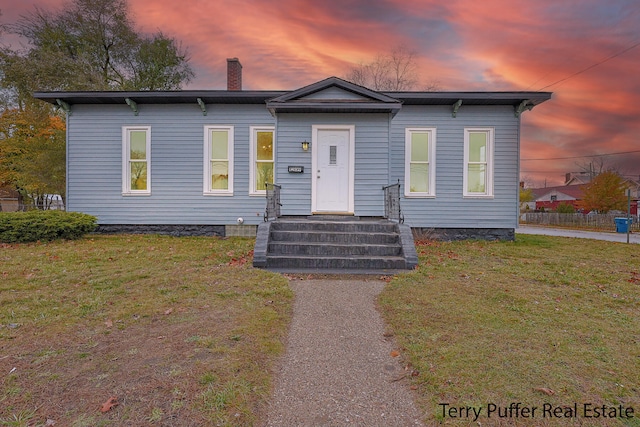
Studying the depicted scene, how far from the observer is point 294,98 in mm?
8664

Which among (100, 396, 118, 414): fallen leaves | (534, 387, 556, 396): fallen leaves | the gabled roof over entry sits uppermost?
the gabled roof over entry

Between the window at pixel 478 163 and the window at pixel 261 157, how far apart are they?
617 cm

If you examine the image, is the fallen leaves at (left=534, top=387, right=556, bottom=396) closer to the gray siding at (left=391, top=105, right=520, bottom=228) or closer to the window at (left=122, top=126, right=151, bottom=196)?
the gray siding at (left=391, top=105, right=520, bottom=228)

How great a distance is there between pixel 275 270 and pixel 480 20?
12.1 metres

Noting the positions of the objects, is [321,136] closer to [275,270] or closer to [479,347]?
[275,270]

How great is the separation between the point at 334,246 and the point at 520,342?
382 cm

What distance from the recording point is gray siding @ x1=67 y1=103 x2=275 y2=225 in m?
10.4

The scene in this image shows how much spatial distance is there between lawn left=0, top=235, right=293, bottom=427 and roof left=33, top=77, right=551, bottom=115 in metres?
4.75

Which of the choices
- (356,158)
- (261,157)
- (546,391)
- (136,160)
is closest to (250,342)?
(546,391)

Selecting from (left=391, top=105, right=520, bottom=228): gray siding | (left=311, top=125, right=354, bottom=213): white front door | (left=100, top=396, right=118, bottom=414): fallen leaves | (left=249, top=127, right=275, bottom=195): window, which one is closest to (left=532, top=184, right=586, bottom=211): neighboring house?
(left=391, top=105, right=520, bottom=228): gray siding

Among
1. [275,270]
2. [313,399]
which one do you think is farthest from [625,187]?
[313,399]

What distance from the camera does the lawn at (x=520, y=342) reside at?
2.24 metres

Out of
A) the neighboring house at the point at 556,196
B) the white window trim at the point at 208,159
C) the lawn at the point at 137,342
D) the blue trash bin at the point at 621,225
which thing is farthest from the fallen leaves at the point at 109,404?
the neighboring house at the point at 556,196

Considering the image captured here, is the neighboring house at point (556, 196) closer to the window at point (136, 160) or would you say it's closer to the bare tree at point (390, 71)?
the bare tree at point (390, 71)
